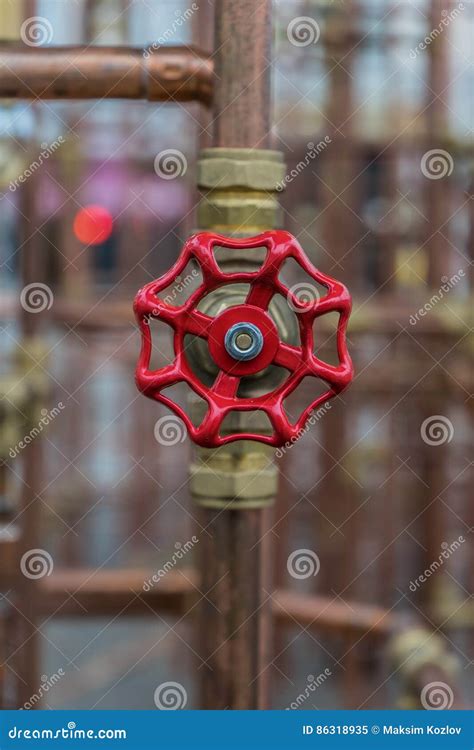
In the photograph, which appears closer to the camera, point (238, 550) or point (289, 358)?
point (289, 358)

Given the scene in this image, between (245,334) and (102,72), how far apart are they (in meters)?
0.36

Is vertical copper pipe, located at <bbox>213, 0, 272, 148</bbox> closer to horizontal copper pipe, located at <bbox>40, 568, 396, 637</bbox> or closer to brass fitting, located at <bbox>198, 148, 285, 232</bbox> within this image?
brass fitting, located at <bbox>198, 148, 285, 232</bbox>

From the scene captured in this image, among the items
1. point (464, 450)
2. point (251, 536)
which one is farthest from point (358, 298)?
point (251, 536)

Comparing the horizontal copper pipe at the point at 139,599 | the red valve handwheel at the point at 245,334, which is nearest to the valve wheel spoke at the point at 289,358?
the red valve handwheel at the point at 245,334

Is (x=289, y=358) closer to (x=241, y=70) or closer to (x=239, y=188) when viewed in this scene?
(x=239, y=188)

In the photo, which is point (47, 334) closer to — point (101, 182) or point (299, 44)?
point (299, 44)

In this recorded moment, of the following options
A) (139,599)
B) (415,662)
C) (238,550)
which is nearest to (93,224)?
(139,599)

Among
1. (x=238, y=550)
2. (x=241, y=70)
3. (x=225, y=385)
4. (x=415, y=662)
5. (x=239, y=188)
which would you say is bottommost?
(x=415, y=662)

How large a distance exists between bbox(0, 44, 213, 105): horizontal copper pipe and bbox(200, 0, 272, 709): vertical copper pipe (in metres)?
0.05

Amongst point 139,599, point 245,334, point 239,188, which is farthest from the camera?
point 139,599

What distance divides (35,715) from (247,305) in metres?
0.53

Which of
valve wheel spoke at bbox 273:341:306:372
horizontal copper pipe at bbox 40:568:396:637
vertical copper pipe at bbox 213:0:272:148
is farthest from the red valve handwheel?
horizontal copper pipe at bbox 40:568:396:637

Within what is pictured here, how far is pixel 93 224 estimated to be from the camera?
3021 mm

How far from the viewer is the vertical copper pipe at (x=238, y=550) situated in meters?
1.01
